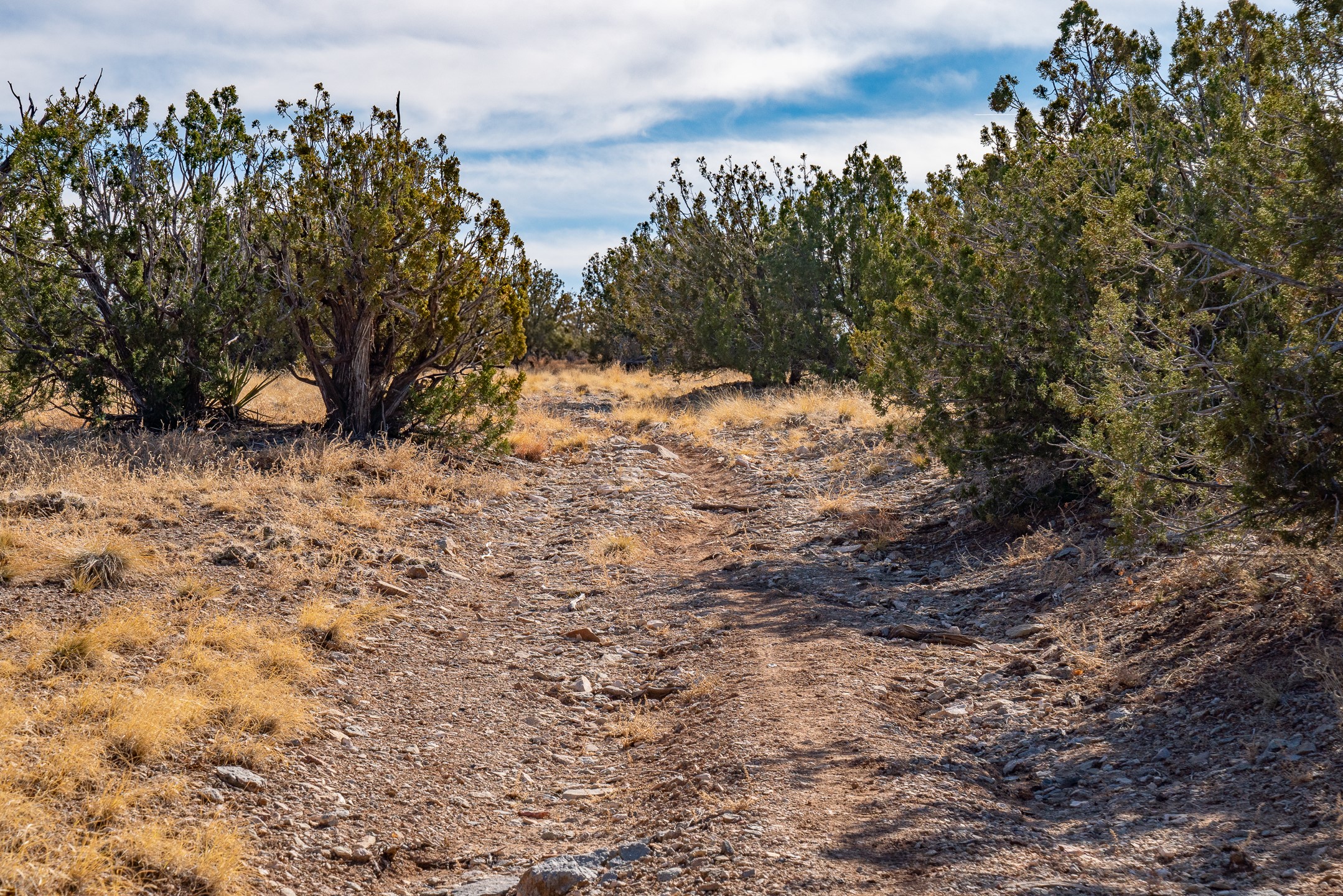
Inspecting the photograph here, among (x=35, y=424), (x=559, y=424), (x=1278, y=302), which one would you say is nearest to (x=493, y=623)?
(x=1278, y=302)

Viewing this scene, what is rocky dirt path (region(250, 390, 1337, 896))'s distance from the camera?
12.3ft

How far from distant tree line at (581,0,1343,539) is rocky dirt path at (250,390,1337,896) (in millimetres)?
1129

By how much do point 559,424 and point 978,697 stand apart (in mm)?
12618

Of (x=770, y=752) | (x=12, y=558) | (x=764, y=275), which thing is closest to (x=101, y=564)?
(x=12, y=558)

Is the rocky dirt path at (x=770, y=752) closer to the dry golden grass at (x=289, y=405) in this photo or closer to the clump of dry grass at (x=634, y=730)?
the clump of dry grass at (x=634, y=730)

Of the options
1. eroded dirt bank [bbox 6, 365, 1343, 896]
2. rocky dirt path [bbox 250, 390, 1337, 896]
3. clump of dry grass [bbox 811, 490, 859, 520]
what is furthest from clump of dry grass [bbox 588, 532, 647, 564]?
clump of dry grass [bbox 811, 490, 859, 520]

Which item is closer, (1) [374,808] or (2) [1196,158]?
(1) [374,808]

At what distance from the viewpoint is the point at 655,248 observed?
30.2m

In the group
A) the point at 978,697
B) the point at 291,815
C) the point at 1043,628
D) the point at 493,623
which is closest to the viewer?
the point at 291,815

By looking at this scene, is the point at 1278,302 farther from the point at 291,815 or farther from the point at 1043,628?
the point at 291,815

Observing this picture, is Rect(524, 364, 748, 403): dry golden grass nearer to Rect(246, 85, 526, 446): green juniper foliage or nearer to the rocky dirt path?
Rect(246, 85, 526, 446): green juniper foliage

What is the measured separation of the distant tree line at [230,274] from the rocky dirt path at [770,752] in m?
4.98

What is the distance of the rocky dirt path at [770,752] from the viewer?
12.3 feet

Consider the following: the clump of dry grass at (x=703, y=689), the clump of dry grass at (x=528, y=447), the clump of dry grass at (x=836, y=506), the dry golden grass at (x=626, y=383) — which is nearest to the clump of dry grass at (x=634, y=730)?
the clump of dry grass at (x=703, y=689)
